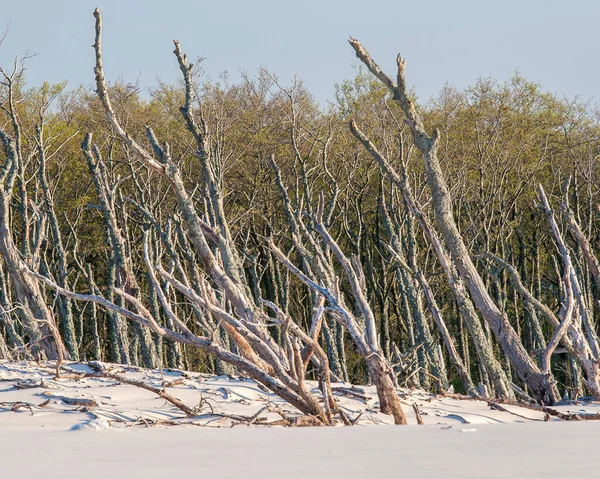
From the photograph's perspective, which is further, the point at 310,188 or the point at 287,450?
the point at 310,188

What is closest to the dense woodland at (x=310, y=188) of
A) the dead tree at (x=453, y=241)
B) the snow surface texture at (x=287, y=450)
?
the dead tree at (x=453, y=241)

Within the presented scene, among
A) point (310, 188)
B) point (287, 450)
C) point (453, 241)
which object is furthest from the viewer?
point (310, 188)

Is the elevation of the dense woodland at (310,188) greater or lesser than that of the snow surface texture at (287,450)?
greater

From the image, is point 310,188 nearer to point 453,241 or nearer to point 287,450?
point 453,241

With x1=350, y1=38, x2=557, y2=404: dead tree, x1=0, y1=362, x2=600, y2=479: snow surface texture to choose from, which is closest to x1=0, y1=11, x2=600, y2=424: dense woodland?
x1=350, y1=38, x2=557, y2=404: dead tree

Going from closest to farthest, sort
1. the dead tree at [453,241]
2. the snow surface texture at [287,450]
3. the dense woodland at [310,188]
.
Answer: the snow surface texture at [287,450], the dead tree at [453,241], the dense woodland at [310,188]

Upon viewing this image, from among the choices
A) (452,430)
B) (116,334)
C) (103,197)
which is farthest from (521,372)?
(116,334)

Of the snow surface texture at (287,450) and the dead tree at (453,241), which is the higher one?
the dead tree at (453,241)

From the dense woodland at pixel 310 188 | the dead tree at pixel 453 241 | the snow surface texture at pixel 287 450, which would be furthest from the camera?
the dense woodland at pixel 310 188

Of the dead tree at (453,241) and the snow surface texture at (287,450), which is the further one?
the dead tree at (453,241)

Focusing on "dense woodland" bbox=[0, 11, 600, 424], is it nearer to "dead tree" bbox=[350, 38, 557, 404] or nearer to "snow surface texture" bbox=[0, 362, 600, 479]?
"dead tree" bbox=[350, 38, 557, 404]

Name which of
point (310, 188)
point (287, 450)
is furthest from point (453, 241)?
point (310, 188)

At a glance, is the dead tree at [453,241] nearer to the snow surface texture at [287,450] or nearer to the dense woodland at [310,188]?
the snow surface texture at [287,450]

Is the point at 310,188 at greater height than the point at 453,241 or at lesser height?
greater
